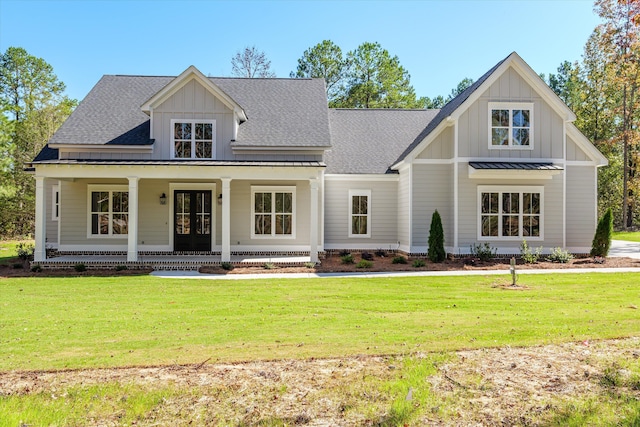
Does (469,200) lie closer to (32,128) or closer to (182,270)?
(182,270)

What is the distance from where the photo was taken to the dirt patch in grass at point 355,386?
4.32m

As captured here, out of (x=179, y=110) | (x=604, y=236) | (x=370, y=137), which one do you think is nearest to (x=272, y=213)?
(x=179, y=110)

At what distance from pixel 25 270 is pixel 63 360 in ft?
36.7

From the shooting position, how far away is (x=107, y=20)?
22.9 metres

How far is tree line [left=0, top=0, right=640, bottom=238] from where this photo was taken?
3241 cm

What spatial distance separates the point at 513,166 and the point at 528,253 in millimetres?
3245

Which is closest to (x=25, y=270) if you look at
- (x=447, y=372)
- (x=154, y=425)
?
(x=154, y=425)

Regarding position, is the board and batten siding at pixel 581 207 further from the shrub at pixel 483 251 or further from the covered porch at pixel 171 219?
the covered porch at pixel 171 219

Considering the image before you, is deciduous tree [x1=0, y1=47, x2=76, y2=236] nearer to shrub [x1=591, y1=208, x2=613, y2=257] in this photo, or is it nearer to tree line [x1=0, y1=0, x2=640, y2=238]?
tree line [x1=0, y1=0, x2=640, y2=238]

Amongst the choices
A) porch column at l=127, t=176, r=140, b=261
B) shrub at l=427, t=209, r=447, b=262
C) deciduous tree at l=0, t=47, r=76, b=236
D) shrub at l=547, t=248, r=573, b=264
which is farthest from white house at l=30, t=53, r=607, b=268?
deciduous tree at l=0, t=47, r=76, b=236

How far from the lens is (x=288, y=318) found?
7969mm

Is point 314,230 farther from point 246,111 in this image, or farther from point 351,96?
point 351,96

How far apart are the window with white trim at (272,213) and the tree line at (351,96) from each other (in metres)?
22.1

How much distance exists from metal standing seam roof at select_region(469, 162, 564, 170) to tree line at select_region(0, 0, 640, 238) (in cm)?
1870
